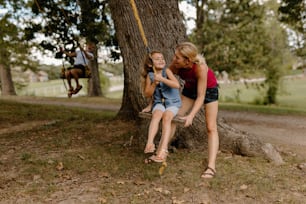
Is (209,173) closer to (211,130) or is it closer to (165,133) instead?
(211,130)

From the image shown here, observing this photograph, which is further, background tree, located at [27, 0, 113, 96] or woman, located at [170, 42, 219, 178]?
background tree, located at [27, 0, 113, 96]

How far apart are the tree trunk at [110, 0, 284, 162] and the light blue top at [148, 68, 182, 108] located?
1.24m

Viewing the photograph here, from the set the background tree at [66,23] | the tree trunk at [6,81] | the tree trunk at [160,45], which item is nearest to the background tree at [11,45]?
the tree trunk at [6,81]

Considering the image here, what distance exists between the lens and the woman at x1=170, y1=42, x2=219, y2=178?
431 cm

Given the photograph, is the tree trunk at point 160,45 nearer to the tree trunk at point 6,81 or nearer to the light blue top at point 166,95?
the light blue top at point 166,95

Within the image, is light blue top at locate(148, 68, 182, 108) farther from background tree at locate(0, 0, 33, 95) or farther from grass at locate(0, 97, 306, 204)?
background tree at locate(0, 0, 33, 95)

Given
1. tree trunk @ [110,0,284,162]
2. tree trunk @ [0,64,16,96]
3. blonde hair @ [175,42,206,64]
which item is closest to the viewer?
blonde hair @ [175,42,206,64]

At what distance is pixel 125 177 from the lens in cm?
486

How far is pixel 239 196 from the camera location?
14.0ft

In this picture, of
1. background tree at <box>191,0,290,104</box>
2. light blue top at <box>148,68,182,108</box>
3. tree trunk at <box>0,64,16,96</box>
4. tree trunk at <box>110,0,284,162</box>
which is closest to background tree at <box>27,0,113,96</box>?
tree trunk at <box>110,0,284,162</box>

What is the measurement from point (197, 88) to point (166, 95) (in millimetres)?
425

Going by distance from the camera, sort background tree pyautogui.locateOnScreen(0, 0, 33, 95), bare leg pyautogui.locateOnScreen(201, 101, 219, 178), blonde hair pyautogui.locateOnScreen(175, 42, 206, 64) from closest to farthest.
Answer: blonde hair pyautogui.locateOnScreen(175, 42, 206, 64)
bare leg pyautogui.locateOnScreen(201, 101, 219, 178)
background tree pyautogui.locateOnScreen(0, 0, 33, 95)

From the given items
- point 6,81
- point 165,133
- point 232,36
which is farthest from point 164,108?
point 6,81

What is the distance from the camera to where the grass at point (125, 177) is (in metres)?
4.27
